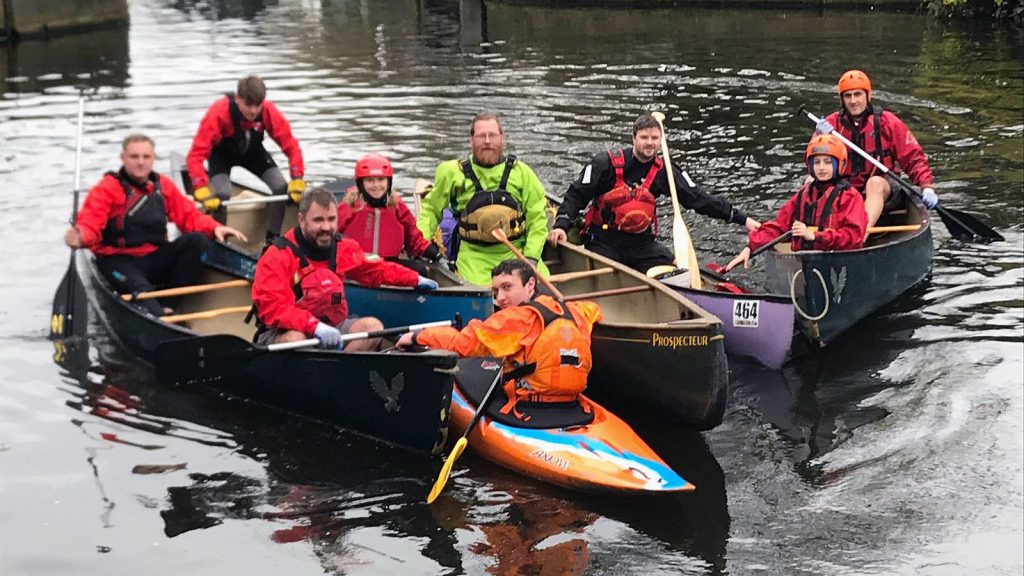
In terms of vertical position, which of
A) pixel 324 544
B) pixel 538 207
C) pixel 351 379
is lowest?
pixel 324 544

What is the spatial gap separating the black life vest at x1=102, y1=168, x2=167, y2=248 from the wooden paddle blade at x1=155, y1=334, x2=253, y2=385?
5.86 feet

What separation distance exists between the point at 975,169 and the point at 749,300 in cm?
681

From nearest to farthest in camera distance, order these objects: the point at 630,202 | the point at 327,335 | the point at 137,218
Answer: the point at 327,335 → the point at 137,218 → the point at 630,202

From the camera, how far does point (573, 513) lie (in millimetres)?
7031

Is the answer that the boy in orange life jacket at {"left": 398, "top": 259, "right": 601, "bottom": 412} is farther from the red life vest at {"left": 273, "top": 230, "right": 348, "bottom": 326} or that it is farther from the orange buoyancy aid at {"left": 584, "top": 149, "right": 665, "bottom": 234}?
the orange buoyancy aid at {"left": 584, "top": 149, "right": 665, "bottom": 234}

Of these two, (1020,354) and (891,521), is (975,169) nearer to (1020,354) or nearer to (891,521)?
(1020,354)

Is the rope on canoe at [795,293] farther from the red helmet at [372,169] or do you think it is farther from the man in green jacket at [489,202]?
the red helmet at [372,169]

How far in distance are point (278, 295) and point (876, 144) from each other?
228 inches

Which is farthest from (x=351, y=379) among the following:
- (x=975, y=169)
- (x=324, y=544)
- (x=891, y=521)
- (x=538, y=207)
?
(x=975, y=169)

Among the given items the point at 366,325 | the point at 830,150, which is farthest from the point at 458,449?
the point at 830,150

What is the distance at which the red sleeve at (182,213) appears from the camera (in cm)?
958

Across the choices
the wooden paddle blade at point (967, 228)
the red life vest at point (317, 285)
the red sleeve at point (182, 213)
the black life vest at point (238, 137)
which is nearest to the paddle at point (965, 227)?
the wooden paddle blade at point (967, 228)

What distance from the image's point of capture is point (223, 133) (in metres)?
11.1

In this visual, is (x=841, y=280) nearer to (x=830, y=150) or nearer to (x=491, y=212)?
(x=830, y=150)
